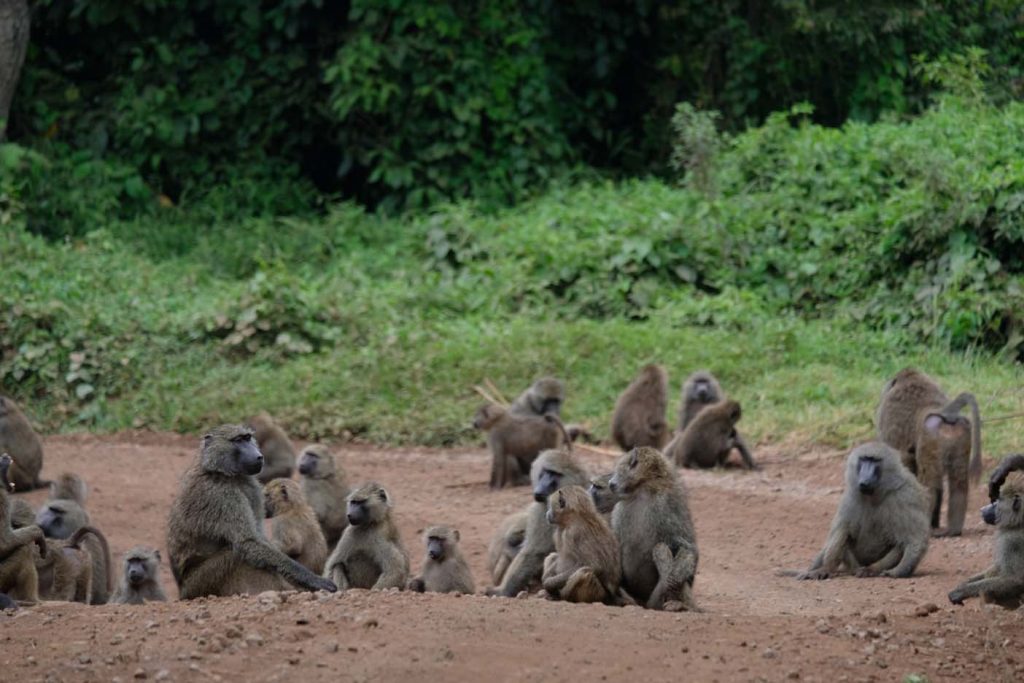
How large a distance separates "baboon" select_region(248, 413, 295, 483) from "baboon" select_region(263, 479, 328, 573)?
2381mm

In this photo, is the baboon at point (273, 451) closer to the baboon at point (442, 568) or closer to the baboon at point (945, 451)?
the baboon at point (442, 568)

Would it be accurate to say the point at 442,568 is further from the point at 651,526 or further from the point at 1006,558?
the point at 1006,558

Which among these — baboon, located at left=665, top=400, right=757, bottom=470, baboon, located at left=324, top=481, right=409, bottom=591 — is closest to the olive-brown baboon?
baboon, located at left=324, top=481, right=409, bottom=591

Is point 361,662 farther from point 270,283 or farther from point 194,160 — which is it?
point 194,160

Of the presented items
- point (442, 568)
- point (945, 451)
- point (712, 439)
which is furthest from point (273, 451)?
point (945, 451)

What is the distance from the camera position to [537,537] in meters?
7.34

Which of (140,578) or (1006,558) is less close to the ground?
(1006,558)

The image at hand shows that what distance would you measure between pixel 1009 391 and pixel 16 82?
11.1 m

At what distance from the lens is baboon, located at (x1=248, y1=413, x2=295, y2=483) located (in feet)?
34.3

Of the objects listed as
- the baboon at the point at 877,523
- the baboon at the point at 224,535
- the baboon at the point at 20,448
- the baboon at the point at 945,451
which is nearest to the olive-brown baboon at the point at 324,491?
the baboon at the point at 224,535

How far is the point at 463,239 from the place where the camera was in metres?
16.0

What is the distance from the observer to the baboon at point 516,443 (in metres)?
10.9

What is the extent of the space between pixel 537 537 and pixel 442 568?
0.59m

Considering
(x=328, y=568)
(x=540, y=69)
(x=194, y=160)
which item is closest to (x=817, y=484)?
(x=328, y=568)
